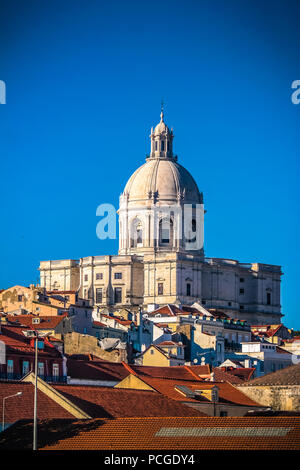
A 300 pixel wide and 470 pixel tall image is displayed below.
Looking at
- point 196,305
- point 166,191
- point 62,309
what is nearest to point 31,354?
point 62,309

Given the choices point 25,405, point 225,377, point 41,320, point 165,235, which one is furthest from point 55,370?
point 165,235

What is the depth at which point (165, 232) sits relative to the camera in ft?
510

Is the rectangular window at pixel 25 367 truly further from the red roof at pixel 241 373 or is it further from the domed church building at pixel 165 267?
the domed church building at pixel 165 267

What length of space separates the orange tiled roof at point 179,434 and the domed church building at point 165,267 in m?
95.7

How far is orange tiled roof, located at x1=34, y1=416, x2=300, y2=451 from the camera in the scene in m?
46.6

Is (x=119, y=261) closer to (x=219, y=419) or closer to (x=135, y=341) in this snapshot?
(x=135, y=341)

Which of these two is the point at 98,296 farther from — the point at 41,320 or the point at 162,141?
the point at 41,320

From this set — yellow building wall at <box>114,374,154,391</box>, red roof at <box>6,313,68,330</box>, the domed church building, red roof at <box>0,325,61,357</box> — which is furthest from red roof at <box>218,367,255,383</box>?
the domed church building

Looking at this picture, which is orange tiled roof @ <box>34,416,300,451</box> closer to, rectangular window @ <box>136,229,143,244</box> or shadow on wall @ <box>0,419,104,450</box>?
shadow on wall @ <box>0,419,104,450</box>

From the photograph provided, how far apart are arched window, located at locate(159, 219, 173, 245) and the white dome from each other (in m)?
2.47

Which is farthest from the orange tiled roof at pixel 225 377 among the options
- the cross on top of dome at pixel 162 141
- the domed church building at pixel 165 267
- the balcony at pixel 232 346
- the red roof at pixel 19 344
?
the cross on top of dome at pixel 162 141

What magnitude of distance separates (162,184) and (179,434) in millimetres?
109867

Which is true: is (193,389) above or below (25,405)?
above

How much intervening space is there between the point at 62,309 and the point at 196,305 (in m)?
32.8
